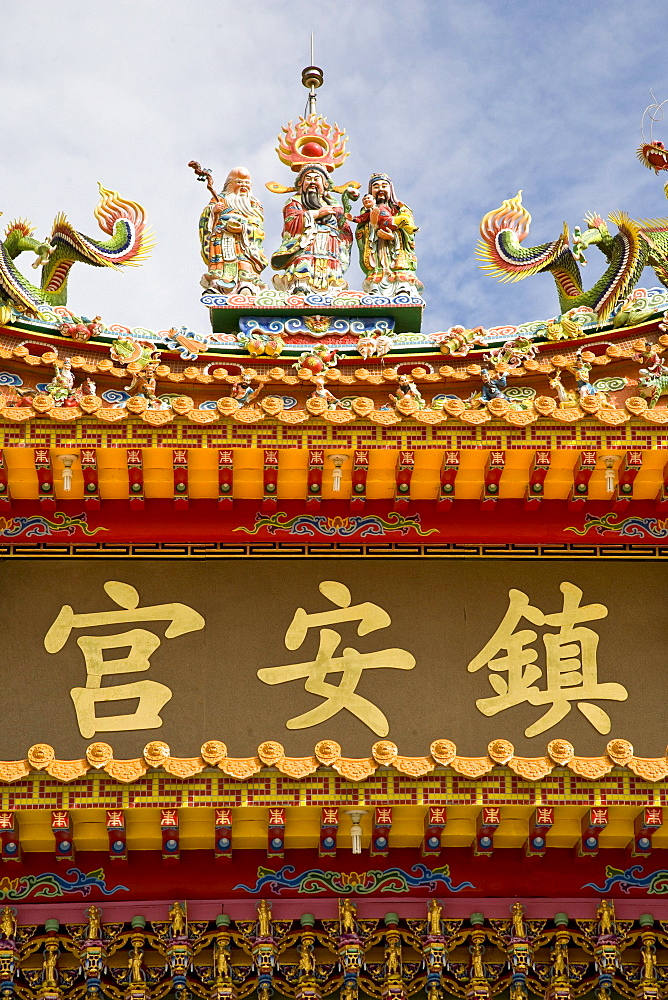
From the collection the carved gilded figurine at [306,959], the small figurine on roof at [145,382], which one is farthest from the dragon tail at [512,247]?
the carved gilded figurine at [306,959]

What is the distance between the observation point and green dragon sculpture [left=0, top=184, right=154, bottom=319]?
10.4 m

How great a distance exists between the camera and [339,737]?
738 centimetres

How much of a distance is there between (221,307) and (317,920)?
534 cm

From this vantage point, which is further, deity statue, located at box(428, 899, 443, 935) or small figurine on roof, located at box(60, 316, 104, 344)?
small figurine on roof, located at box(60, 316, 104, 344)

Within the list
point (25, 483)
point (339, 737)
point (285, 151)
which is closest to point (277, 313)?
point (285, 151)

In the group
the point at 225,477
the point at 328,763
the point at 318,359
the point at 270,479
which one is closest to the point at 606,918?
the point at 328,763

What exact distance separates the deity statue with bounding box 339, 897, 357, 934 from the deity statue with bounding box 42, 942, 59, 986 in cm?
142

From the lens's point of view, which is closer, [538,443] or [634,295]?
[538,443]

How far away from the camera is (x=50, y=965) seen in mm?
6660

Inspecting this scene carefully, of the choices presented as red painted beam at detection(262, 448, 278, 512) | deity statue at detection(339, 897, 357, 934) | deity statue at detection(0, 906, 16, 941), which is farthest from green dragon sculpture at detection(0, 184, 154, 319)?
deity statue at detection(339, 897, 357, 934)

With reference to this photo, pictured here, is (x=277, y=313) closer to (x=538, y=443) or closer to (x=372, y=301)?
(x=372, y=301)

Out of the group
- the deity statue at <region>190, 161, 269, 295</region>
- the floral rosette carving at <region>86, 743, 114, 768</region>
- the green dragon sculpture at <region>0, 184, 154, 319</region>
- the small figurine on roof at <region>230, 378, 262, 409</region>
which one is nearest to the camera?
the floral rosette carving at <region>86, 743, 114, 768</region>

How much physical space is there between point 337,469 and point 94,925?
275 centimetres

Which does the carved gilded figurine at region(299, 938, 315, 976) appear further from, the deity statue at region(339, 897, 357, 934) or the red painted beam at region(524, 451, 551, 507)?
the red painted beam at region(524, 451, 551, 507)
